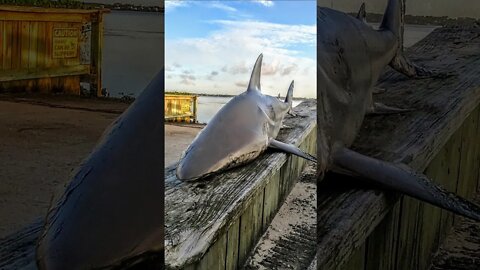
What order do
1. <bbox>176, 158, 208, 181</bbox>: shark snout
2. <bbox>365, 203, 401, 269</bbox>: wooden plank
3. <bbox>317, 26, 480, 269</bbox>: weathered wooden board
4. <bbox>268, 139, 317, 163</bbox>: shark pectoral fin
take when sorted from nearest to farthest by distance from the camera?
<bbox>176, 158, 208, 181</bbox>: shark snout, <bbox>268, 139, 317, 163</bbox>: shark pectoral fin, <bbox>317, 26, 480, 269</bbox>: weathered wooden board, <bbox>365, 203, 401, 269</bbox>: wooden plank

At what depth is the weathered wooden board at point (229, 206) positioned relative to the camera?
703 millimetres

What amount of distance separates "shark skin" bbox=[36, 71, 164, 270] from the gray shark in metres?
0.05

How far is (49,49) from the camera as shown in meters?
0.84

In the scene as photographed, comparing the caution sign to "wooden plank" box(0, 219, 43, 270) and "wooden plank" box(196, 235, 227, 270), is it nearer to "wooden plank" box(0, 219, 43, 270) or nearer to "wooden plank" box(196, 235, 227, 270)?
"wooden plank" box(0, 219, 43, 270)

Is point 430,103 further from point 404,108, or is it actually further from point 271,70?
point 271,70

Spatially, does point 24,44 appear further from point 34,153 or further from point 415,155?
point 415,155

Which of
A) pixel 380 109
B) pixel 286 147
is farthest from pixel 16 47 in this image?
pixel 380 109

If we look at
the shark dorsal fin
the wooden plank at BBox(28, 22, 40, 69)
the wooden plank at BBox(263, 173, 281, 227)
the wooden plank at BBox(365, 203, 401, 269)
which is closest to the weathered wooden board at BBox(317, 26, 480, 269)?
the wooden plank at BBox(365, 203, 401, 269)

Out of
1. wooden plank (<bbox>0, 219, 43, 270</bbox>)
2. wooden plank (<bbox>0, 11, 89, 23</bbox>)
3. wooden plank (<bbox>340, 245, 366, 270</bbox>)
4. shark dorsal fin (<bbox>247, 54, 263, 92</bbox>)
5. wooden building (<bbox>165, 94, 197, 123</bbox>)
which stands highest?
wooden plank (<bbox>0, 11, 89, 23</bbox>)

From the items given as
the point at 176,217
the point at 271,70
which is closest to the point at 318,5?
the point at 271,70

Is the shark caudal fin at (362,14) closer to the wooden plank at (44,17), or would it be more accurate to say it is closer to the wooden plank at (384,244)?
the wooden plank at (384,244)

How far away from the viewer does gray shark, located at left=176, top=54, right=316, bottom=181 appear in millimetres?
706

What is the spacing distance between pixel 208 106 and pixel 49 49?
0.92 feet

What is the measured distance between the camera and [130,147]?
2.41 feet
